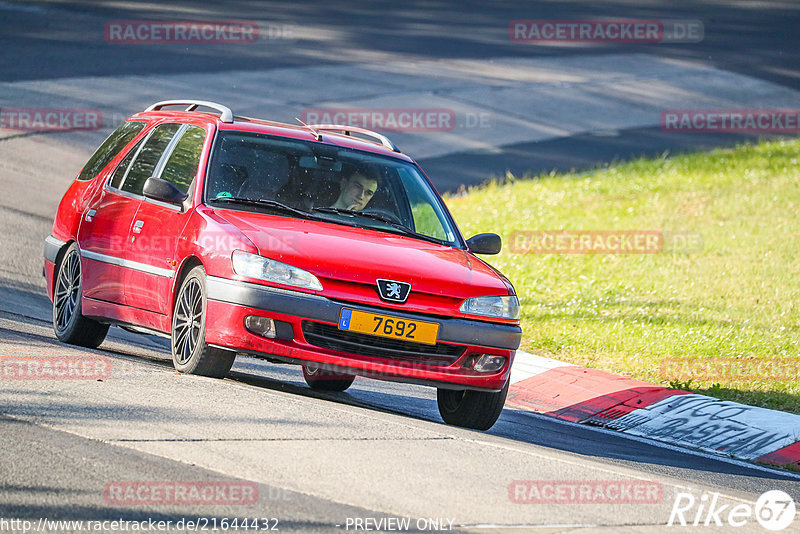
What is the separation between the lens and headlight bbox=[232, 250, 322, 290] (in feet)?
23.3

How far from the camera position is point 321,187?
8.26m

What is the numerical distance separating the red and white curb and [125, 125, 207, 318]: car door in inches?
134

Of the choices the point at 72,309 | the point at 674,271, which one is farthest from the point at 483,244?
the point at 674,271

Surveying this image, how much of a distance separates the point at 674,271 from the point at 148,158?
7692mm

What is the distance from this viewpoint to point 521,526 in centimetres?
535

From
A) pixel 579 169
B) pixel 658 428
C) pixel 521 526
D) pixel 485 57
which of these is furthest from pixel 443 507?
pixel 485 57

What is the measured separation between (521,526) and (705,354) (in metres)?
6.27

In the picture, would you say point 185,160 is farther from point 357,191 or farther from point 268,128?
point 357,191

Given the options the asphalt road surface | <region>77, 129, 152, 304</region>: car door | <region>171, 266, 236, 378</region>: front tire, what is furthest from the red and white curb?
<region>77, 129, 152, 304</region>: car door

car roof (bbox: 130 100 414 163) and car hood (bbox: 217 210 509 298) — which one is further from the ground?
car roof (bbox: 130 100 414 163)

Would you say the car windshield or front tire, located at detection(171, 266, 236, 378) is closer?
front tire, located at detection(171, 266, 236, 378)

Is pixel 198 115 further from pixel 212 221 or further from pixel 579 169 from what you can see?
pixel 579 169

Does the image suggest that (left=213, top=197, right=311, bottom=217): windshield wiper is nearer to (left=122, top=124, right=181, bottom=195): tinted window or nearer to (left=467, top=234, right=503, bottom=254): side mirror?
(left=122, top=124, right=181, bottom=195): tinted window

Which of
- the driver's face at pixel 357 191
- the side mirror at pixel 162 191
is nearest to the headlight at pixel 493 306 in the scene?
the driver's face at pixel 357 191
